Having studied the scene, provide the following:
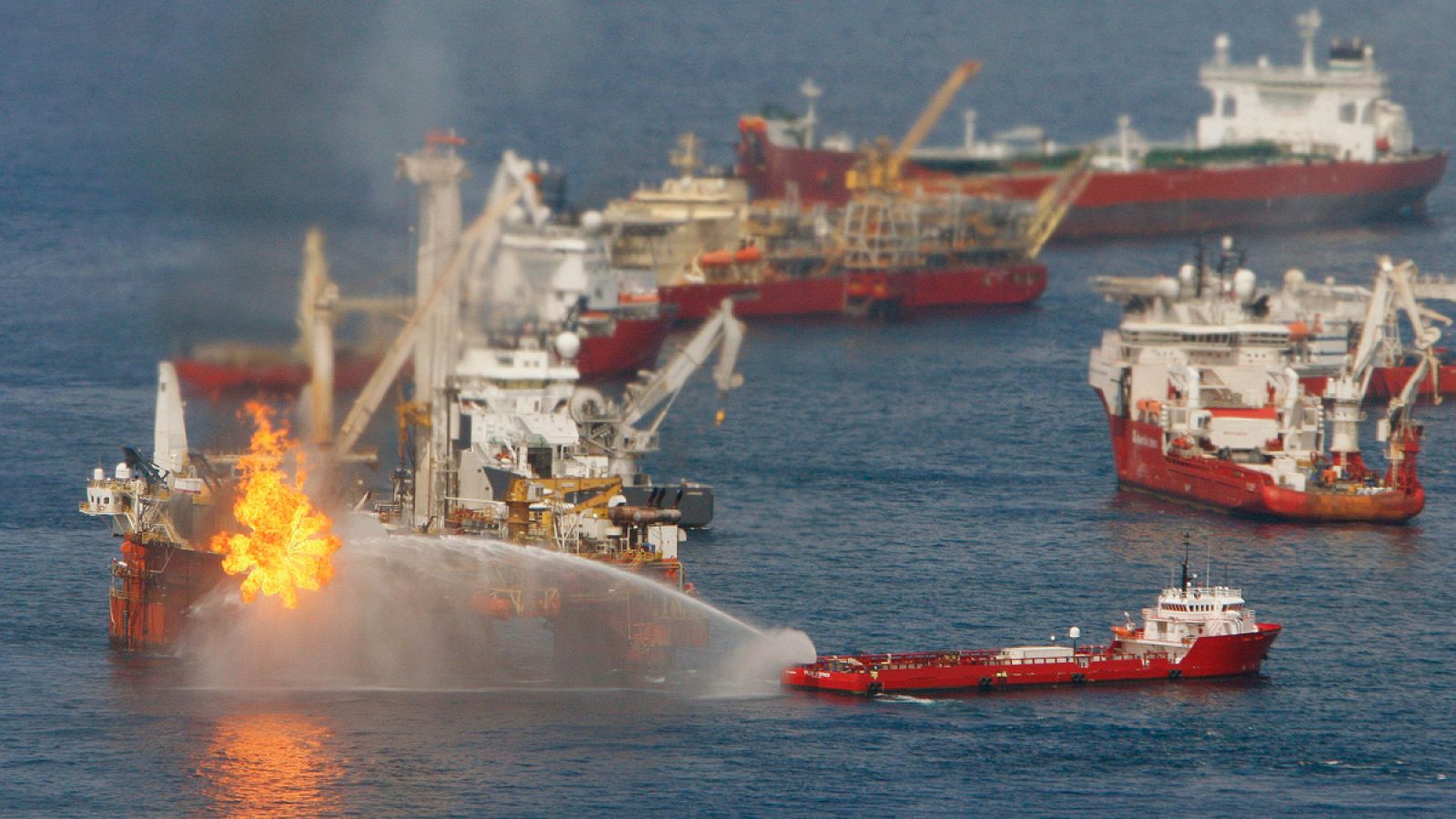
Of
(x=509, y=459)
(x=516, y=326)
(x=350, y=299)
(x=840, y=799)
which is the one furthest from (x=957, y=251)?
(x=840, y=799)

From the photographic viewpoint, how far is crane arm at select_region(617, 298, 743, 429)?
11375cm

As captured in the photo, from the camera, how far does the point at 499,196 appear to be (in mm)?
117375

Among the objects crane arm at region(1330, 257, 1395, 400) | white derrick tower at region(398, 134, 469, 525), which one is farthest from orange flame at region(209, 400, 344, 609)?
crane arm at region(1330, 257, 1395, 400)

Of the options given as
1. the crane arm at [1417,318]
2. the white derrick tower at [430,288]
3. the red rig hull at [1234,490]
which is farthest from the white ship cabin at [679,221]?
the white derrick tower at [430,288]

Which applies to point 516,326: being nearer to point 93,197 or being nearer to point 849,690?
point 93,197

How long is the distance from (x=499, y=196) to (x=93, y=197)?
21492 mm

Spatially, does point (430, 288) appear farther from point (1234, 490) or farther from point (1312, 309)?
point (1312, 309)

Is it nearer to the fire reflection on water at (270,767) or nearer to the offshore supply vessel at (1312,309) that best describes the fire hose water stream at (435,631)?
the fire reflection on water at (270,767)

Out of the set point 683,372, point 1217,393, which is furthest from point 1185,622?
point 1217,393

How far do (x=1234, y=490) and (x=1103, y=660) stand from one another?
29.6 m

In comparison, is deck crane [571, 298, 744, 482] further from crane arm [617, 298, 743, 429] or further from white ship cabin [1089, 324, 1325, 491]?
white ship cabin [1089, 324, 1325, 491]

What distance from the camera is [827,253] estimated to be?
17925 centimetres

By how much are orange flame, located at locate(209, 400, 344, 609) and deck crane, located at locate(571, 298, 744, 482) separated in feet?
74.6

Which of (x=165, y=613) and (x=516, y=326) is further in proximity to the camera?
(x=516, y=326)
